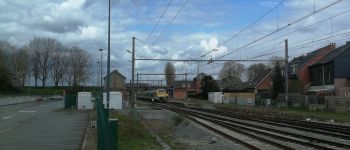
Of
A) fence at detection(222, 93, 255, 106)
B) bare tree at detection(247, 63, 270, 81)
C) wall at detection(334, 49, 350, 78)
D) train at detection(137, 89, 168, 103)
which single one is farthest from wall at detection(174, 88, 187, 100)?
wall at detection(334, 49, 350, 78)

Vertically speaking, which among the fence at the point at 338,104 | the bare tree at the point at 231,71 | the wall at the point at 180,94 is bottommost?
the fence at the point at 338,104

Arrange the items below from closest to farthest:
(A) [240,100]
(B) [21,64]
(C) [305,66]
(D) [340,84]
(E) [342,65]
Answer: (D) [340,84]
(E) [342,65]
(A) [240,100]
(C) [305,66]
(B) [21,64]

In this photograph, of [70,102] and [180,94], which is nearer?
[70,102]

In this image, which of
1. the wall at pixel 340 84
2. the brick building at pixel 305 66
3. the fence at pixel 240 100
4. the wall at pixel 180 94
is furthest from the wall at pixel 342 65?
the wall at pixel 180 94

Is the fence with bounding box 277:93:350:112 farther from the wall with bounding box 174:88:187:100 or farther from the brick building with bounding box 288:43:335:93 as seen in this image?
the wall with bounding box 174:88:187:100

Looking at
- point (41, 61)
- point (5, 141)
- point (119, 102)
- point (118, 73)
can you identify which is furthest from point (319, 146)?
point (41, 61)

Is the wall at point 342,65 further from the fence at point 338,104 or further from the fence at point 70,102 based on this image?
the fence at point 70,102

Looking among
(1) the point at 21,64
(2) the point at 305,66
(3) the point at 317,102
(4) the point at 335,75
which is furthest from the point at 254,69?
(3) the point at 317,102

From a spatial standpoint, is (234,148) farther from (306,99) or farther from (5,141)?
(306,99)

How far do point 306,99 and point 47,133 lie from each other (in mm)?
39723

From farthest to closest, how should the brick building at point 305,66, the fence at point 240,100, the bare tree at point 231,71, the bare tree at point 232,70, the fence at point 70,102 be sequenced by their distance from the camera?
the bare tree at point 232,70 → the bare tree at point 231,71 → the brick building at point 305,66 → the fence at point 240,100 → the fence at point 70,102

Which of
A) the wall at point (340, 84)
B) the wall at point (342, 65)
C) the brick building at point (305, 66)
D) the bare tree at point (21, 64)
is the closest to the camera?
the wall at point (340, 84)

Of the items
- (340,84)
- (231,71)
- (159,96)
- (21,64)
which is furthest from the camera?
(231,71)

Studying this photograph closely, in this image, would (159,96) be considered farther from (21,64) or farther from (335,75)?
(21,64)
